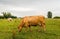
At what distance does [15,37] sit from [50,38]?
3.28m

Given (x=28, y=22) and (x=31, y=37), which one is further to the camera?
(x=28, y=22)

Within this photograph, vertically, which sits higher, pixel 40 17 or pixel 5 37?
pixel 40 17

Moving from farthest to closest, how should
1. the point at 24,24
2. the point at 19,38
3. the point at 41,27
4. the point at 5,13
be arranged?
the point at 5,13 → the point at 41,27 → the point at 24,24 → the point at 19,38

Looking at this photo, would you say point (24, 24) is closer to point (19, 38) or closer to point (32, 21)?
point (32, 21)

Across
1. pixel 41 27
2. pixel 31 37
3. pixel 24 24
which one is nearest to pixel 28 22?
pixel 24 24

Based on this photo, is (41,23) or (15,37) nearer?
(15,37)

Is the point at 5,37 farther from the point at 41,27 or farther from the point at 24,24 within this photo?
the point at 41,27

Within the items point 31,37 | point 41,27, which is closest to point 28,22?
point 41,27

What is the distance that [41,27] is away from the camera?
23.9m

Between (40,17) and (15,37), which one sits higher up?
(40,17)

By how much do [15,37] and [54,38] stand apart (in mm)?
3673

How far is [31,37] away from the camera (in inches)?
719

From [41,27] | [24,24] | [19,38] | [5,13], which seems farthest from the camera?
[5,13]

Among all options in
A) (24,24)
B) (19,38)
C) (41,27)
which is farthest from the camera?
(41,27)
